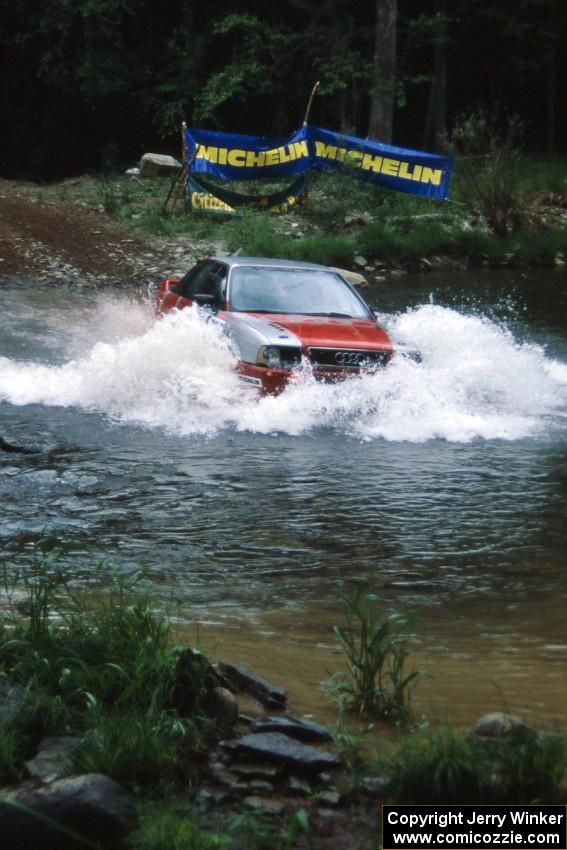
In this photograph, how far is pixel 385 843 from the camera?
3.22 m

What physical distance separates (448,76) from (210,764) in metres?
38.5

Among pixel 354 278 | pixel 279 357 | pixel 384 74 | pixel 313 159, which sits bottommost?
pixel 279 357

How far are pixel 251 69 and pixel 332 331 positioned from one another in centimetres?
2302

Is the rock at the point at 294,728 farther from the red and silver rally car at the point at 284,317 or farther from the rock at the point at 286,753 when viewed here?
the red and silver rally car at the point at 284,317

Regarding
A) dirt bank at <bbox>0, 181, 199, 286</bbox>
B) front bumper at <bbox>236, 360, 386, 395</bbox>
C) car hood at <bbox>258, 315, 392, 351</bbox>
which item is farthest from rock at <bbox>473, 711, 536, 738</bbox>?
dirt bank at <bbox>0, 181, 199, 286</bbox>

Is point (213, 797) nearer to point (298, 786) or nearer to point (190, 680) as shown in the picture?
point (298, 786)

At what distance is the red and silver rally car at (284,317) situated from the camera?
32.8 feet

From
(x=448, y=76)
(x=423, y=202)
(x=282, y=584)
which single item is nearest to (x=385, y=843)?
(x=282, y=584)

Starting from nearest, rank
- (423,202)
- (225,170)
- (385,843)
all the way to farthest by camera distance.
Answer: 1. (385,843)
2. (225,170)
3. (423,202)

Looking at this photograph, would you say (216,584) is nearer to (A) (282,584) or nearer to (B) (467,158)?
(A) (282,584)

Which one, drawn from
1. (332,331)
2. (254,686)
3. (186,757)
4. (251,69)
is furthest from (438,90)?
(186,757)

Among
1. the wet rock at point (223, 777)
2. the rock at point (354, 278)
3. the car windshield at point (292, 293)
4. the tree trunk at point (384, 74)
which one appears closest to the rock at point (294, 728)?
the wet rock at point (223, 777)

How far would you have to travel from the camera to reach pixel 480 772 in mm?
3404

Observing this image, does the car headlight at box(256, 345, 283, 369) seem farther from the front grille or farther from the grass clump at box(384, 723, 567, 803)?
the grass clump at box(384, 723, 567, 803)
